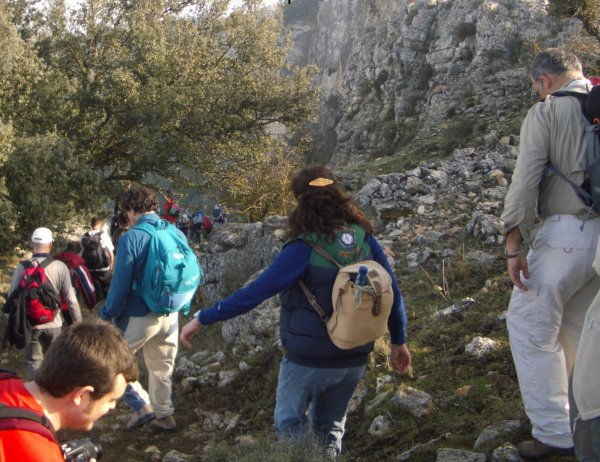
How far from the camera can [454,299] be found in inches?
224

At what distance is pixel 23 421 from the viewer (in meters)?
1.47

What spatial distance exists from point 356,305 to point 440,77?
2083cm

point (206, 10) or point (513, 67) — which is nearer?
point (206, 10)

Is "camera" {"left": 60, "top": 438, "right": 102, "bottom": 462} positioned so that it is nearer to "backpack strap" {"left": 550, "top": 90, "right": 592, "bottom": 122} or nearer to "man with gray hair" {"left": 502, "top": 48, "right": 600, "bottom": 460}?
"man with gray hair" {"left": 502, "top": 48, "right": 600, "bottom": 460}

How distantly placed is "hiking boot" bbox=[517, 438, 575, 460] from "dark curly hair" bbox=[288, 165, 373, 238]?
53.1 inches

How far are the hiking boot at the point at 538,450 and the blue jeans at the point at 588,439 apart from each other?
1259 mm

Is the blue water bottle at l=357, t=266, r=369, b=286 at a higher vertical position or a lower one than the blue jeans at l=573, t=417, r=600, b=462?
higher

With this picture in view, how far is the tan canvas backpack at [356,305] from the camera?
270cm

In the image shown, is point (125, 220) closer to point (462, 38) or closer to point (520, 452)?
point (520, 452)

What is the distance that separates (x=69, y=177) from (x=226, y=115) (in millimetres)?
3729

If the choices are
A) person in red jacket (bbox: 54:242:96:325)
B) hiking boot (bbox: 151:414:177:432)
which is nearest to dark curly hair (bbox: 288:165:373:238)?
hiking boot (bbox: 151:414:177:432)

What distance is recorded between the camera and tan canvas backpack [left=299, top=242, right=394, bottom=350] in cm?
270

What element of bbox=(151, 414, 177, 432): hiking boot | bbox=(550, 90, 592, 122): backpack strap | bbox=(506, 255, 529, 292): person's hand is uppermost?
bbox=(550, 90, 592, 122): backpack strap

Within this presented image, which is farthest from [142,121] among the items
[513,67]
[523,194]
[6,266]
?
[513,67]
